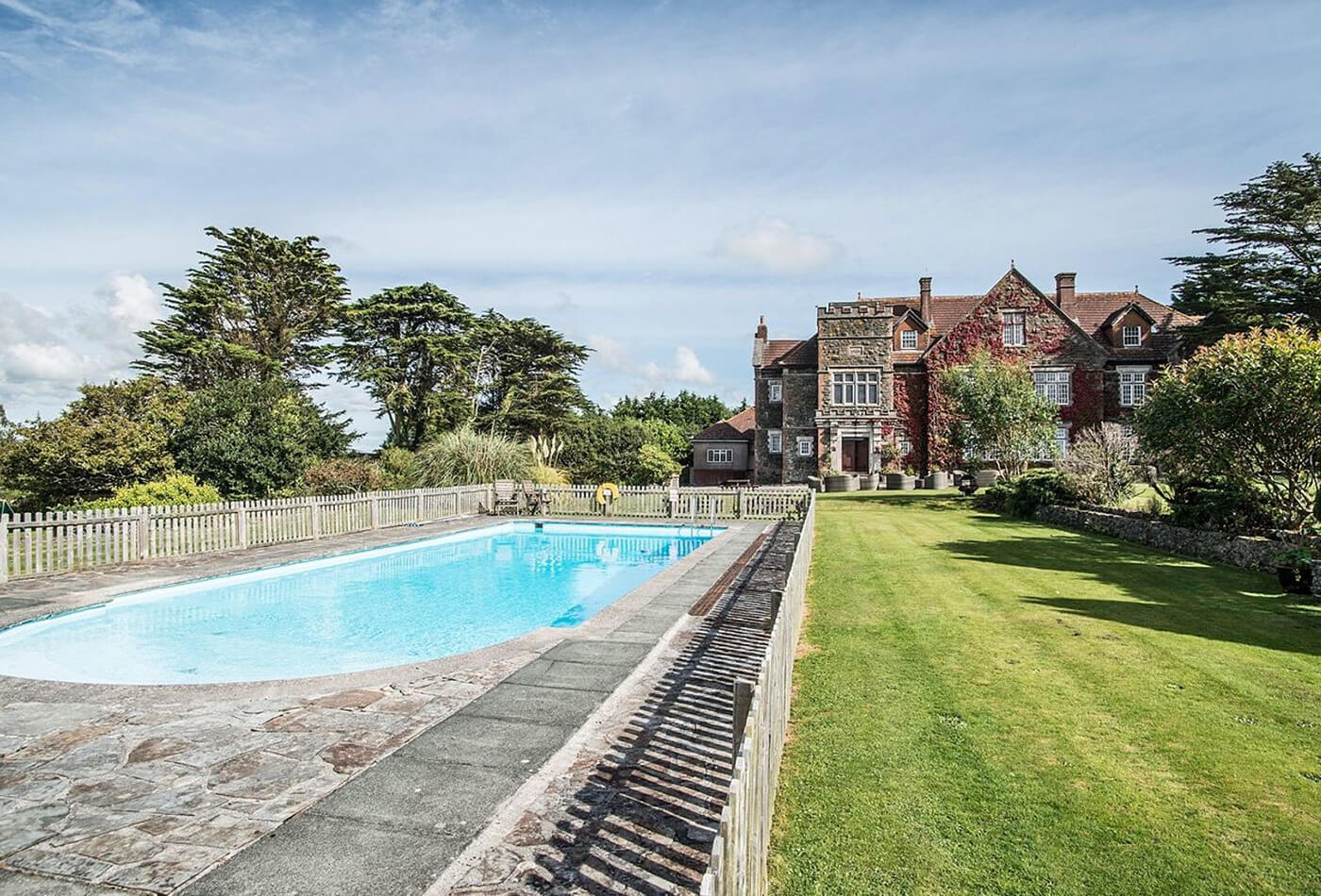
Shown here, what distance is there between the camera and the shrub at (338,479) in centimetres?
2430

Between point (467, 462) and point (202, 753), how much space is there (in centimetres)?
2224

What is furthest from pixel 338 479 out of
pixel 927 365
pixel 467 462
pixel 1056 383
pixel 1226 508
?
pixel 1056 383

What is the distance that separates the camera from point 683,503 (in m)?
25.1

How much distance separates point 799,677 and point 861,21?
32.7ft

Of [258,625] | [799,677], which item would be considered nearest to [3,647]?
[258,625]

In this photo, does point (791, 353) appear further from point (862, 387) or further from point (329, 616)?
point (329, 616)

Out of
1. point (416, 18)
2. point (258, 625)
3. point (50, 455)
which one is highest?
point (416, 18)

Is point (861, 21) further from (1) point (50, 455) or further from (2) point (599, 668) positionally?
(1) point (50, 455)

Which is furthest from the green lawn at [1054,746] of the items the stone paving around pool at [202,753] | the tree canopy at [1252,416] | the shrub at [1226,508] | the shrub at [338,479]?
the shrub at [338,479]

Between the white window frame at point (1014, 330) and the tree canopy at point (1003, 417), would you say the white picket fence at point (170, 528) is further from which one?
the white window frame at point (1014, 330)

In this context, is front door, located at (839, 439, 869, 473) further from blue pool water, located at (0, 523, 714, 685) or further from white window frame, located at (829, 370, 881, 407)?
blue pool water, located at (0, 523, 714, 685)

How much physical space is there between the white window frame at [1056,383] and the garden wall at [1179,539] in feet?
65.0

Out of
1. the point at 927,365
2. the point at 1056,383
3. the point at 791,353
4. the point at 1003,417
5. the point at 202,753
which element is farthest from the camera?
the point at 791,353

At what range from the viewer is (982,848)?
388 cm
